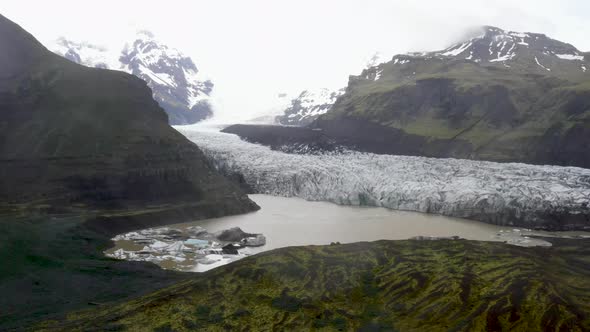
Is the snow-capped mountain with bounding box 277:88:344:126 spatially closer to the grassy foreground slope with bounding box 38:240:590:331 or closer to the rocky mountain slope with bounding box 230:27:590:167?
the rocky mountain slope with bounding box 230:27:590:167

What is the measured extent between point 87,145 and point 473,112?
193 feet

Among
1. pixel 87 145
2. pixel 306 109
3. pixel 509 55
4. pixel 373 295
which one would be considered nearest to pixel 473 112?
pixel 509 55

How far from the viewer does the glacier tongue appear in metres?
42.6

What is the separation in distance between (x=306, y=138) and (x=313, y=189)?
25981 mm

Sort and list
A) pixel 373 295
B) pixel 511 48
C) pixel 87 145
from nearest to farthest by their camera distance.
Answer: pixel 373 295 → pixel 87 145 → pixel 511 48

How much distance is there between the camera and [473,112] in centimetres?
8062

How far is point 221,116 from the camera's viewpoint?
194 m

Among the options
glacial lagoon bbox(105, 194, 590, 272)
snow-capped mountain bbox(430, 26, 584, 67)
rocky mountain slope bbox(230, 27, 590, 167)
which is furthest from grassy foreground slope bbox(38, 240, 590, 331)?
snow-capped mountain bbox(430, 26, 584, 67)

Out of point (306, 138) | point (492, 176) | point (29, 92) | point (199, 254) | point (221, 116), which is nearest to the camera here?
point (199, 254)

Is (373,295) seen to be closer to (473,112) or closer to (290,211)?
(290,211)

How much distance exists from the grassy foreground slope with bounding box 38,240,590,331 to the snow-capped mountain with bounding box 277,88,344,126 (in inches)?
5529

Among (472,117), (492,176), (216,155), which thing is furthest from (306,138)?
(492,176)

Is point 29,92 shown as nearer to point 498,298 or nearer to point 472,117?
point 498,298

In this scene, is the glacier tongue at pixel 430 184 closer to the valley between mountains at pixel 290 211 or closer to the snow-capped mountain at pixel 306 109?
the valley between mountains at pixel 290 211
